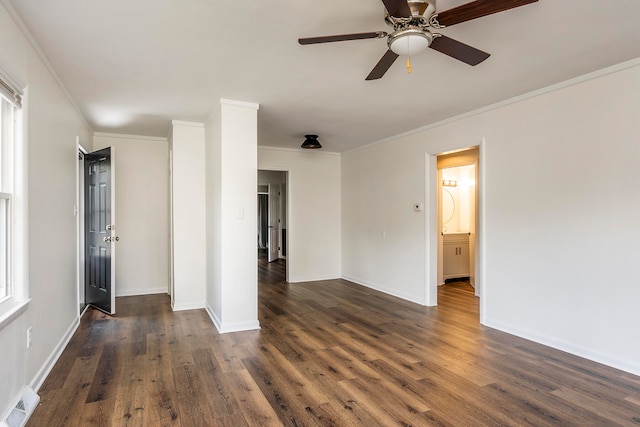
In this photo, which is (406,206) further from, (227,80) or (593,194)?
(227,80)

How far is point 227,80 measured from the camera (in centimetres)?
313

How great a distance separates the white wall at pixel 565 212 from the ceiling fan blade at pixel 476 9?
1.84 m

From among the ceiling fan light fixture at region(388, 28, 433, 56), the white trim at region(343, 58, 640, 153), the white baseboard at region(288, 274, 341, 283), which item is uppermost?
the white trim at region(343, 58, 640, 153)

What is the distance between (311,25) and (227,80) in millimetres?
1187

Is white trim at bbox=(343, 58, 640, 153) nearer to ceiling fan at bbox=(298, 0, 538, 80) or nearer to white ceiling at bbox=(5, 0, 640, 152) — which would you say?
white ceiling at bbox=(5, 0, 640, 152)

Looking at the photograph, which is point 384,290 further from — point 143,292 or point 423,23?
point 423,23

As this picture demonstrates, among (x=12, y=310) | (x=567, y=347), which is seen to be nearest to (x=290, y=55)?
(x=12, y=310)

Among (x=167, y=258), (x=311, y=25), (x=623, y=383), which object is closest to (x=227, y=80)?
(x=311, y=25)

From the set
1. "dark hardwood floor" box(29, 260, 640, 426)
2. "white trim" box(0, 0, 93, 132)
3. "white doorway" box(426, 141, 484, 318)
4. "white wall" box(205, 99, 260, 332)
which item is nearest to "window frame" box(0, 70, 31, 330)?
"white trim" box(0, 0, 93, 132)

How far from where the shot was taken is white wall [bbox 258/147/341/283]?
6422 mm

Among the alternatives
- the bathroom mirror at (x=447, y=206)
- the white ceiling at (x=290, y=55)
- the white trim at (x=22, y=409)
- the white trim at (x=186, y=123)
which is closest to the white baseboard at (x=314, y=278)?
the bathroom mirror at (x=447, y=206)

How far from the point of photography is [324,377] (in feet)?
8.86

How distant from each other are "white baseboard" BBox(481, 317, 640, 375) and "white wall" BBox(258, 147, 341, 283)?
324 cm

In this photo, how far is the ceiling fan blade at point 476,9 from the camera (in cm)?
166
